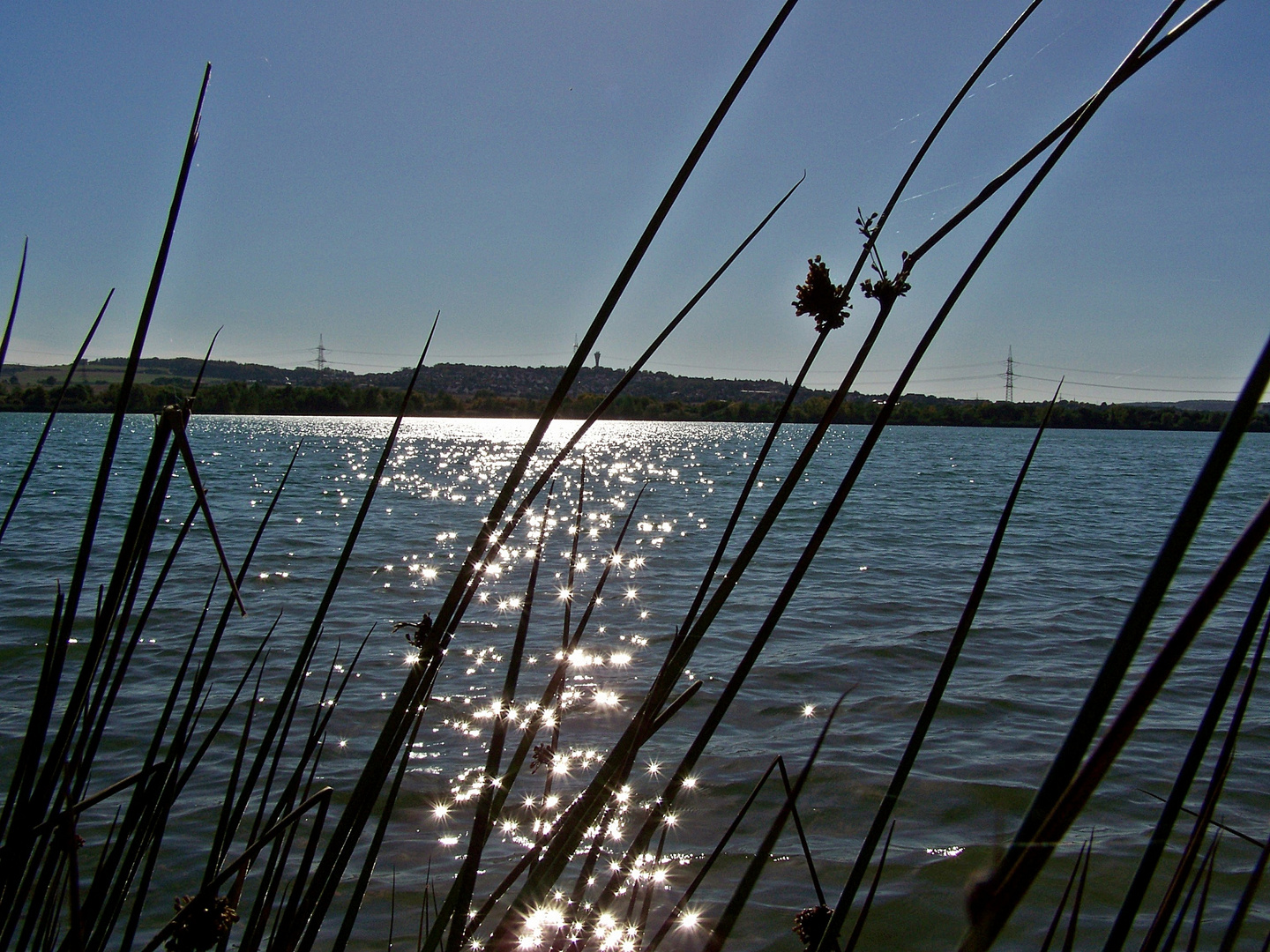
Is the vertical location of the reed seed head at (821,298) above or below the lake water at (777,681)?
above

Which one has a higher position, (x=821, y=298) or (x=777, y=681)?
(x=821, y=298)

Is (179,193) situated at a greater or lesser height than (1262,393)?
greater

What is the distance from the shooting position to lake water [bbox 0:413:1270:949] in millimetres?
3936

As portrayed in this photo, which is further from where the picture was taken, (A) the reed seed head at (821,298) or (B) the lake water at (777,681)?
(B) the lake water at (777,681)

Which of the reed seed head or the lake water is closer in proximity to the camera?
the reed seed head

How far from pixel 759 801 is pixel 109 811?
10.7 ft

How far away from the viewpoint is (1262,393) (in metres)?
0.35

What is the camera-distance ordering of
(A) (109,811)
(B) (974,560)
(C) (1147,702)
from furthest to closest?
(B) (974,560), (A) (109,811), (C) (1147,702)

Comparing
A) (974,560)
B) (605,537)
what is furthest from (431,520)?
(974,560)

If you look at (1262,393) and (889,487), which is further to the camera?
(889,487)

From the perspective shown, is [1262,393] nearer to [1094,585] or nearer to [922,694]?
[922,694]

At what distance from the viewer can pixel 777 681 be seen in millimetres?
6418

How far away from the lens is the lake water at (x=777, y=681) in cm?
394

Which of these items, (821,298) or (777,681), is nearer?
(821,298)
